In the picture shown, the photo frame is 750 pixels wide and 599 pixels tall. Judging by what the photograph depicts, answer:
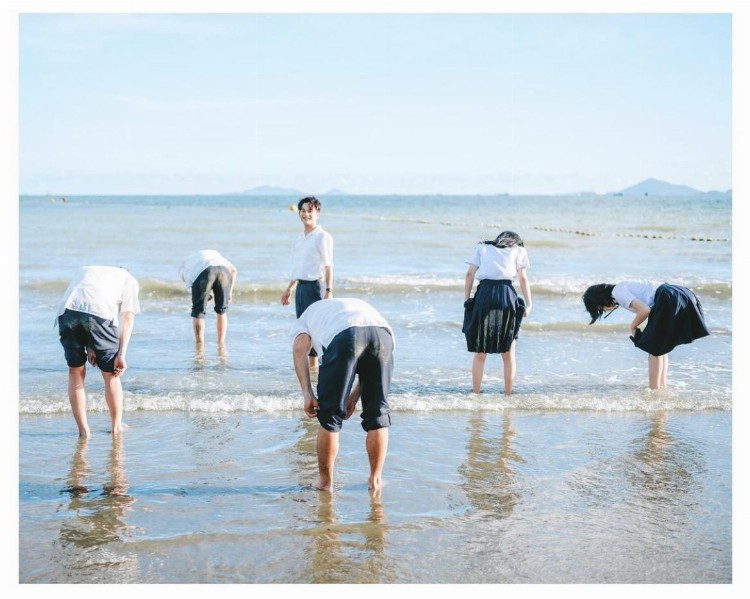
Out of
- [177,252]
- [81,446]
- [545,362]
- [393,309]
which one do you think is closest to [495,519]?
[81,446]

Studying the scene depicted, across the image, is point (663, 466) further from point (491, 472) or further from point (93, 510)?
point (93, 510)

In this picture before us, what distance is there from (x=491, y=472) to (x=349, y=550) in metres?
1.61

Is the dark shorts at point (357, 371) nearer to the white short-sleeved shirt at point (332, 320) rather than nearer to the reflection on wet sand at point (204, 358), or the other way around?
the white short-sleeved shirt at point (332, 320)

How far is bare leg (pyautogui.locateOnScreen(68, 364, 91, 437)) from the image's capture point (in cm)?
600

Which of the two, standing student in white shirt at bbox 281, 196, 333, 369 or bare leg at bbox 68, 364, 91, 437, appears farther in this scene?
standing student in white shirt at bbox 281, 196, 333, 369

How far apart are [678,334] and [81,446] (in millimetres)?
5222

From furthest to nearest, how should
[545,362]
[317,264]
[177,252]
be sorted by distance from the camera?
1. [177,252]
2. [545,362]
3. [317,264]

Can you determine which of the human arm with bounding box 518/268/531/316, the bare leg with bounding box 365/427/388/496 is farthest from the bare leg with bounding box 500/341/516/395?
the bare leg with bounding box 365/427/388/496

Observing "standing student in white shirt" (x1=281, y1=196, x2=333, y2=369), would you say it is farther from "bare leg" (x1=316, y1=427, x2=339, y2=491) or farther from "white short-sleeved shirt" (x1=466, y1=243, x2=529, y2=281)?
"bare leg" (x1=316, y1=427, x2=339, y2=491)

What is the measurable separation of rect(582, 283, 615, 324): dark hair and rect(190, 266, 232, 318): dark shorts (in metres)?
4.44
